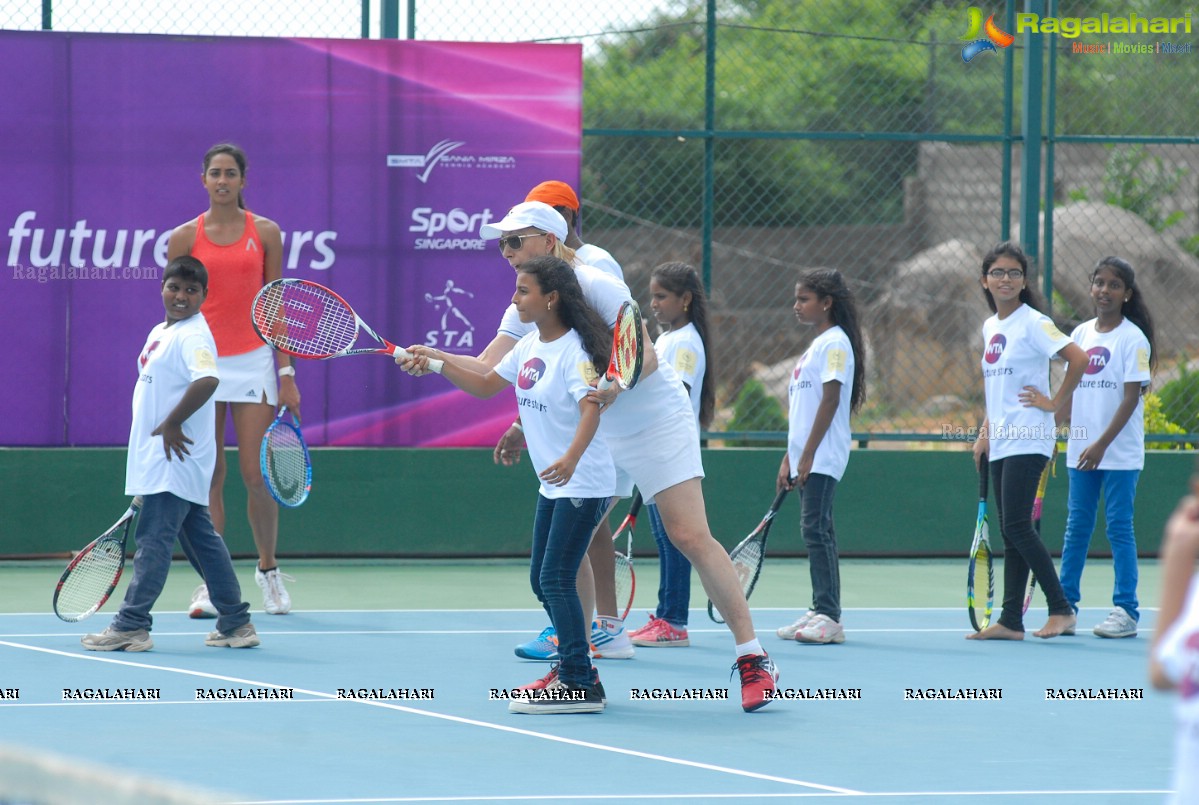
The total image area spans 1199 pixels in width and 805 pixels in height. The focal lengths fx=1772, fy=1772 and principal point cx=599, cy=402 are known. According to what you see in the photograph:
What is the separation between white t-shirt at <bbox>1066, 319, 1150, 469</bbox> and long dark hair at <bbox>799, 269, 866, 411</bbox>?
1.07 metres

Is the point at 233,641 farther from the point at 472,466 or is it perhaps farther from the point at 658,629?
the point at 472,466

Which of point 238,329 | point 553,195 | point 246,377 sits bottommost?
point 246,377

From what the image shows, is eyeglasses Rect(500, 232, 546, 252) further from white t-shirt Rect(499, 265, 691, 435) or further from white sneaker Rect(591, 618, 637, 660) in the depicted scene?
white sneaker Rect(591, 618, 637, 660)

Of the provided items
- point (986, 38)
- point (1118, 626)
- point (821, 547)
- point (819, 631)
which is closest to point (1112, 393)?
point (1118, 626)

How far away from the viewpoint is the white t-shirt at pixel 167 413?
271 inches

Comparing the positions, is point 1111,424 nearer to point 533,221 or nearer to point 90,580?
point 533,221

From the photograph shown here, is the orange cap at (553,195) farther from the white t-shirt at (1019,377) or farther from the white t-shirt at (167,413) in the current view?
the white t-shirt at (1019,377)

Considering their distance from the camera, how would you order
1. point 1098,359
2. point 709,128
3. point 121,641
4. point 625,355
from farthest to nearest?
point 709,128 → point 1098,359 → point 121,641 → point 625,355

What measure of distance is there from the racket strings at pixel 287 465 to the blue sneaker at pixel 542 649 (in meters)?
1.68

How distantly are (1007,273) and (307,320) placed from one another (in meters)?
2.99

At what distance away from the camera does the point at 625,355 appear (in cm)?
571

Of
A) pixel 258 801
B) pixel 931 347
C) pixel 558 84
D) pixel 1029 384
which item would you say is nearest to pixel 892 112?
pixel 931 347

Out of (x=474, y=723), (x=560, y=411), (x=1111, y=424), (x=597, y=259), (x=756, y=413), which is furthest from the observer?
(x=756, y=413)

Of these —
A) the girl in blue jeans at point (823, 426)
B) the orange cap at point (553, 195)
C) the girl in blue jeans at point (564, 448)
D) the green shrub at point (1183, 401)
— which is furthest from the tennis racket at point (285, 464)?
the green shrub at point (1183, 401)
